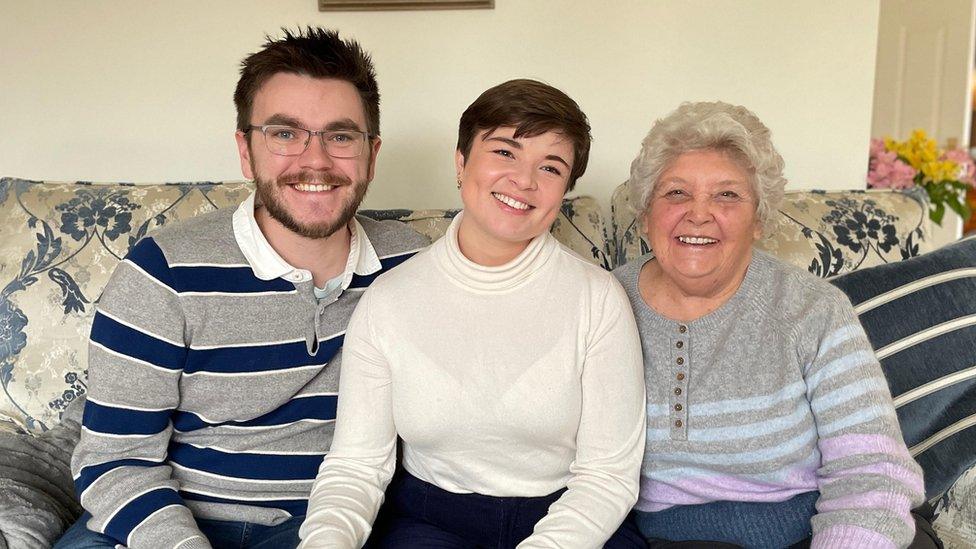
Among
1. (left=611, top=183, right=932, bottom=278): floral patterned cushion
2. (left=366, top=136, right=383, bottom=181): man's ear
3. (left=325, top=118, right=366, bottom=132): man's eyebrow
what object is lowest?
(left=611, top=183, right=932, bottom=278): floral patterned cushion

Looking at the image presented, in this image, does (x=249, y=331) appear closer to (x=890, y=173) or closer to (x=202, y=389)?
(x=202, y=389)

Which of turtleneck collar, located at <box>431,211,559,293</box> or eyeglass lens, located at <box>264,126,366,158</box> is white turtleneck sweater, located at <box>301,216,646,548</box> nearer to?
turtleneck collar, located at <box>431,211,559,293</box>

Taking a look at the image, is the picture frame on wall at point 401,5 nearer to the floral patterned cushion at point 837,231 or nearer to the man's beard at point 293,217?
the floral patterned cushion at point 837,231

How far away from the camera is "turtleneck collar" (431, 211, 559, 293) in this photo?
57.7 inches

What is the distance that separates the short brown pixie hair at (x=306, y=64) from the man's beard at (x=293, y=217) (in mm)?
130

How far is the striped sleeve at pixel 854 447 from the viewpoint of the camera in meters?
1.34

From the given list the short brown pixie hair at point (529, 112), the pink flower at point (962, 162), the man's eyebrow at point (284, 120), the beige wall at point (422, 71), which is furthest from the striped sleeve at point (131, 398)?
the pink flower at point (962, 162)

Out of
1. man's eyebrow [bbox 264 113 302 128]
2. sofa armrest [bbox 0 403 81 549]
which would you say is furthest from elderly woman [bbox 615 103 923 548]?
sofa armrest [bbox 0 403 81 549]

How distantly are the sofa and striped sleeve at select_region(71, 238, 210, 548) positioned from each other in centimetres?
18

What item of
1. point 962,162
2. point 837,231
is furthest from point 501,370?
point 962,162

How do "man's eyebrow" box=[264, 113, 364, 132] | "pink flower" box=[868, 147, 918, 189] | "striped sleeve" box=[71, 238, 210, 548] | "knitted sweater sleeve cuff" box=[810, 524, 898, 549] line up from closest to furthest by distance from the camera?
"knitted sweater sleeve cuff" box=[810, 524, 898, 549] → "striped sleeve" box=[71, 238, 210, 548] → "man's eyebrow" box=[264, 113, 364, 132] → "pink flower" box=[868, 147, 918, 189]

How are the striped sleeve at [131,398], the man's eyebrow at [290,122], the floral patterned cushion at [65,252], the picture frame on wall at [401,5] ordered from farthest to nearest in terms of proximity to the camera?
the picture frame on wall at [401,5]
the floral patterned cushion at [65,252]
the man's eyebrow at [290,122]
the striped sleeve at [131,398]

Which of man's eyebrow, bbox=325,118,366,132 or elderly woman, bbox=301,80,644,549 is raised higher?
man's eyebrow, bbox=325,118,366,132

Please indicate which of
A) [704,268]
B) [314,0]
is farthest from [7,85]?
[704,268]
